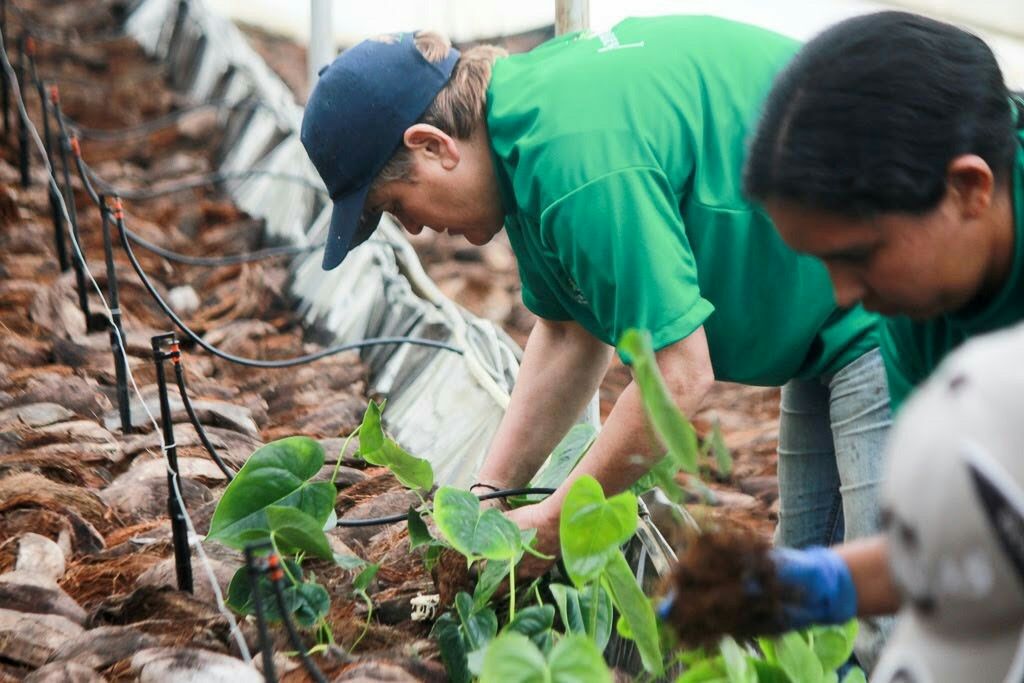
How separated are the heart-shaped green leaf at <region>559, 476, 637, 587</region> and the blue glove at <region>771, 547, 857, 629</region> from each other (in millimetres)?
502

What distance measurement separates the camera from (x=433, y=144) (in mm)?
1699

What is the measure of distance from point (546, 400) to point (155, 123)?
3.64 metres

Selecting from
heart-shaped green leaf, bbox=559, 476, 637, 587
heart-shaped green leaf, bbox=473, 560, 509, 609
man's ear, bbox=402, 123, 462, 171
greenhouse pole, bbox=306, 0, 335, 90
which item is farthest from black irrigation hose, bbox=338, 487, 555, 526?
greenhouse pole, bbox=306, 0, 335, 90

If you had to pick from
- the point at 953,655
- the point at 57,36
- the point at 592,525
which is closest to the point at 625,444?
the point at 592,525

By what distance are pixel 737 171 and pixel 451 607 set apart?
0.75 m

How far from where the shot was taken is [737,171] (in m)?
1.63

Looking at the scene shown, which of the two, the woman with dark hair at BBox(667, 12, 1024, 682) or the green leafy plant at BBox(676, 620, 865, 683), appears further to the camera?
the green leafy plant at BBox(676, 620, 865, 683)

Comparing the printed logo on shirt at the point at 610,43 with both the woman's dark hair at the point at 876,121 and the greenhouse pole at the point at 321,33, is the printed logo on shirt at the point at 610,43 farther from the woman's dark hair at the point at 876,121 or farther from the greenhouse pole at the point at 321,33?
the greenhouse pole at the point at 321,33

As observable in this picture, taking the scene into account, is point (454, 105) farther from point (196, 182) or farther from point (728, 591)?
point (196, 182)

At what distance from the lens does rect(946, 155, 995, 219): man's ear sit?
1087mm

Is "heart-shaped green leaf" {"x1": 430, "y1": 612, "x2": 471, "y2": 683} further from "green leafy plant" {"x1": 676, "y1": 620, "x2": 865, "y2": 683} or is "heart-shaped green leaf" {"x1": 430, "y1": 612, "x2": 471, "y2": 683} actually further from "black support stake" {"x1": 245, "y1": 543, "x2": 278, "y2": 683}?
"black support stake" {"x1": 245, "y1": 543, "x2": 278, "y2": 683}

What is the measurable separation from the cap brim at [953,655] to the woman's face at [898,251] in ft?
1.18

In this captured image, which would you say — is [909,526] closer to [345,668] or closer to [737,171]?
[737,171]

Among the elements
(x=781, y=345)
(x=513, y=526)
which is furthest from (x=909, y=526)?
(x=781, y=345)
